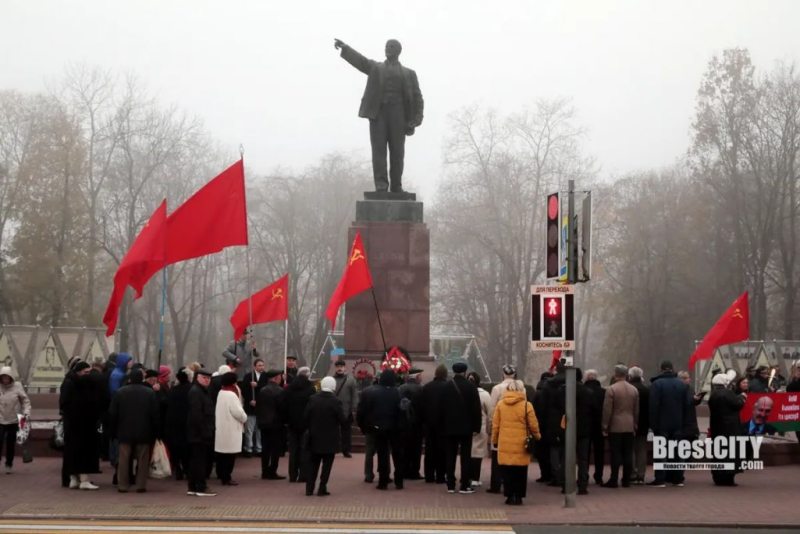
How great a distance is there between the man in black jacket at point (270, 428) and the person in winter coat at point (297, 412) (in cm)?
21

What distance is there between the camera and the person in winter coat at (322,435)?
1712cm

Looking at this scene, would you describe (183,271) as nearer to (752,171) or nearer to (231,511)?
(752,171)

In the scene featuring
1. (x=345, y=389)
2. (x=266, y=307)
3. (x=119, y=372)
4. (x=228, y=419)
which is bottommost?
(x=228, y=419)

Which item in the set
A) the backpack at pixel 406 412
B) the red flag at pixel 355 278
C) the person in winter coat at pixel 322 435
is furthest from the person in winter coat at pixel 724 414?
the red flag at pixel 355 278

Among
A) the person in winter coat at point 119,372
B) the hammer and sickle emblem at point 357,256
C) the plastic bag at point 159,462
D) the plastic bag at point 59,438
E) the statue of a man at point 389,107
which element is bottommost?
the plastic bag at point 159,462

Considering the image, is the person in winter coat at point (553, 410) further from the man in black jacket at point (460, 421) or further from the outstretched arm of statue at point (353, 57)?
the outstretched arm of statue at point (353, 57)

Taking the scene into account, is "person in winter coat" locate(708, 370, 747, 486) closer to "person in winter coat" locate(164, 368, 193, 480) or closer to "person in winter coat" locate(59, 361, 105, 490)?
"person in winter coat" locate(164, 368, 193, 480)

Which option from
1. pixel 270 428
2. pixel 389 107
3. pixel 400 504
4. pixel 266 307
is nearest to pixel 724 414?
pixel 400 504

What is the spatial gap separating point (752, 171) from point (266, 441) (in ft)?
139

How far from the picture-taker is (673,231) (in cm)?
6562

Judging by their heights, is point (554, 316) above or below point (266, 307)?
below

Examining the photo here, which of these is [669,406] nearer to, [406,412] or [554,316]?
[554,316]

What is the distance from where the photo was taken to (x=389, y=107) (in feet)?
89.7

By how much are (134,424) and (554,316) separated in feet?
19.0
